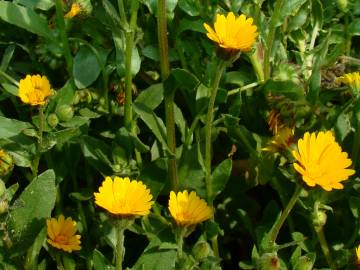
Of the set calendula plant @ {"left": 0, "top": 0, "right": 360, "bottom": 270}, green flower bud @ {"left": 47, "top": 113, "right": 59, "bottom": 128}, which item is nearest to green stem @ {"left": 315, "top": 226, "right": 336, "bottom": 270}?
calendula plant @ {"left": 0, "top": 0, "right": 360, "bottom": 270}

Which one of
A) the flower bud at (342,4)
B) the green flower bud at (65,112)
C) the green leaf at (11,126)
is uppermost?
the flower bud at (342,4)

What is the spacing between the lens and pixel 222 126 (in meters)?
1.91

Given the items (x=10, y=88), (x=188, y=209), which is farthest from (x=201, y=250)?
(x=10, y=88)

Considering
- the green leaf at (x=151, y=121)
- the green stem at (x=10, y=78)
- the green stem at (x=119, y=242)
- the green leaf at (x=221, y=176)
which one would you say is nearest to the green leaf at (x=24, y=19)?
the green stem at (x=10, y=78)

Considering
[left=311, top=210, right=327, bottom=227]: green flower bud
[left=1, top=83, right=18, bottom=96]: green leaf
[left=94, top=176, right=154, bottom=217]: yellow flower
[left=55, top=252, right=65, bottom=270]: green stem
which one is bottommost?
[left=55, top=252, right=65, bottom=270]: green stem

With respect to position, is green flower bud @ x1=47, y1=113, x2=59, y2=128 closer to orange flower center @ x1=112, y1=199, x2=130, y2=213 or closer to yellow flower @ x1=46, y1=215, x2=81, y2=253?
yellow flower @ x1=46, y1=215, x2=81, y2=253

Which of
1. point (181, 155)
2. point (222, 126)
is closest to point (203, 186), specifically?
point (181, 155)

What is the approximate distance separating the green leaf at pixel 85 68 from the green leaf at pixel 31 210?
0.35 meters

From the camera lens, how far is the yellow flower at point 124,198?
1.36m

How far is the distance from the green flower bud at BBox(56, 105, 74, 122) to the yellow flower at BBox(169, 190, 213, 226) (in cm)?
33

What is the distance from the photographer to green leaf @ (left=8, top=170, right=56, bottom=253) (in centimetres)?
157

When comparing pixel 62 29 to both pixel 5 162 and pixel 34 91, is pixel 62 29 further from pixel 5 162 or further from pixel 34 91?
pixel 5 162

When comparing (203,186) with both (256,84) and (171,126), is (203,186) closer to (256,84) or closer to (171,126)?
(171,126)

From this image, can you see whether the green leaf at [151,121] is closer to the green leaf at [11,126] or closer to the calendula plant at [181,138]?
the calendula plant at [181,138]
